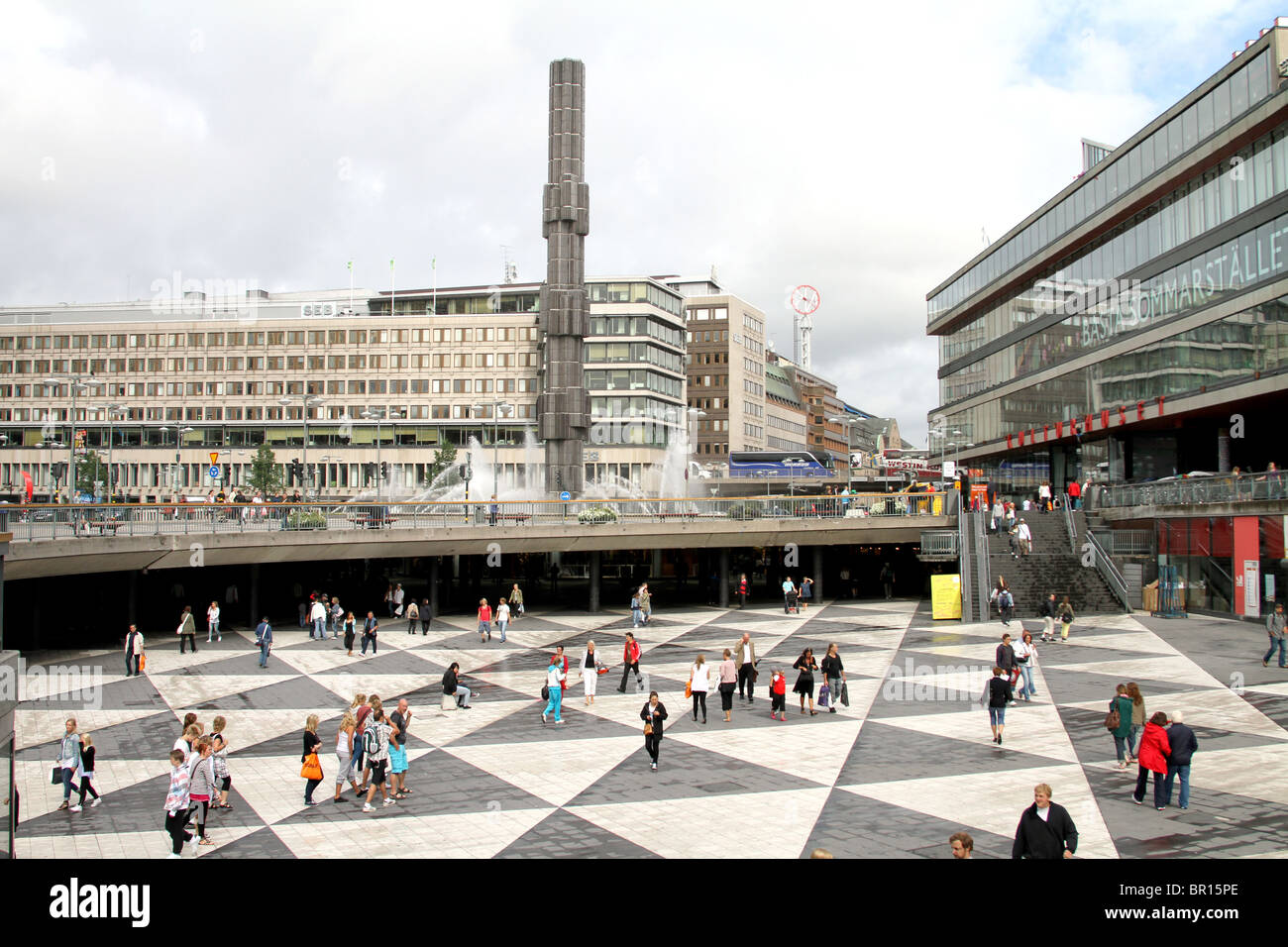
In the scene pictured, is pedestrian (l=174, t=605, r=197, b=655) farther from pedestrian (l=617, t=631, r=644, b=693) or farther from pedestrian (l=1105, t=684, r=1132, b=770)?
pedestrian (l=1105, t=684, r=1132, b=770)

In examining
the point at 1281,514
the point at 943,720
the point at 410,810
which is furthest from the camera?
the point at 1281,514

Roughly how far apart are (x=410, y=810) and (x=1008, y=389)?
181 feet

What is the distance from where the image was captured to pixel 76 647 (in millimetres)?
30500

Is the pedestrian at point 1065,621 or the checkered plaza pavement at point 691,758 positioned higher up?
the pedestrian at point 1065,621

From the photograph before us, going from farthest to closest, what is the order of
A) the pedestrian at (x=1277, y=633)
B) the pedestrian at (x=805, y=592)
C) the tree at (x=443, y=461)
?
the tree at (x=443, y=461), the pedestrian at (x=805, y=592), the pedestrian at (x=1277, y=633)

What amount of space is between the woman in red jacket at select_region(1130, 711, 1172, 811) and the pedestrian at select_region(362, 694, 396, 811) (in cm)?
1090

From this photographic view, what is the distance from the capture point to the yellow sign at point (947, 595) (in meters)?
34.5

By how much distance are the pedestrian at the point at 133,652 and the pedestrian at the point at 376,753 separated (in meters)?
13.8

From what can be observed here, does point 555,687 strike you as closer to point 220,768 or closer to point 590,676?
point 590,676

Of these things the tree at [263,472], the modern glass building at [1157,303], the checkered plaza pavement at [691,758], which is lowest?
the checkered plaza pavement at [691,758]

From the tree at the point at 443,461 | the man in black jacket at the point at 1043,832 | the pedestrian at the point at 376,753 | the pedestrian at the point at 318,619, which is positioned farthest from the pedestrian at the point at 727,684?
the tree at the point at 443,461

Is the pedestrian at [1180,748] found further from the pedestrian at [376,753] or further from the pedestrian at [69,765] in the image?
the pedestrian at [69,765]
